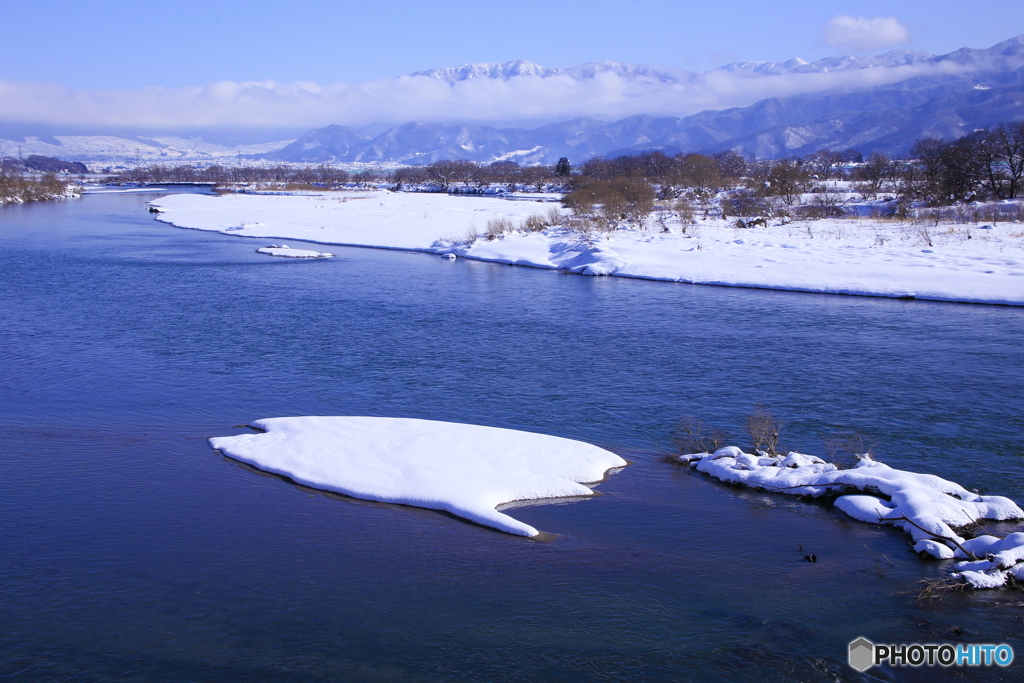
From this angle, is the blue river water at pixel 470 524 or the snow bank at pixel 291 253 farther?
the snow bank at pixel 291 253

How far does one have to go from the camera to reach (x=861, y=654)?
6.68m

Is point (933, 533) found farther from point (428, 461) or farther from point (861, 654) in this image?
point (428, 461)

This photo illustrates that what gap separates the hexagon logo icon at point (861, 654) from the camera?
6.56m

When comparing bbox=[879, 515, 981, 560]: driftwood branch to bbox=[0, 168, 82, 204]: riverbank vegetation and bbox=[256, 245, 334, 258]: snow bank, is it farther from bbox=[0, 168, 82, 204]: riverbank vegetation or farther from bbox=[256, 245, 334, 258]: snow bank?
bbox=[0, 168, 82, 204]: riverbank vegetation

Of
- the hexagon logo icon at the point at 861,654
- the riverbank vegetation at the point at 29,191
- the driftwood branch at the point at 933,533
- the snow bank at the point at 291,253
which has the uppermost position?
the riverbank vegetation at the point at 29,191

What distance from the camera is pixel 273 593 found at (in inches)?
302

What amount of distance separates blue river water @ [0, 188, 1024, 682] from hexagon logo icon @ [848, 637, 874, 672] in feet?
0.39

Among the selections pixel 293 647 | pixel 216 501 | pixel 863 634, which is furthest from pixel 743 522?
pixel 216 501

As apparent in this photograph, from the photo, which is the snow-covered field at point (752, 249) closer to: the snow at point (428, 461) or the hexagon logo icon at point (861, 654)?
the snow at point (428, 461)

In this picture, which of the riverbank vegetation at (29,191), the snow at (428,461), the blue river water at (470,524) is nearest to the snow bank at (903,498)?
the blue river water at (470,524)

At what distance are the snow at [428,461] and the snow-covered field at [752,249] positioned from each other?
18199 millimetres

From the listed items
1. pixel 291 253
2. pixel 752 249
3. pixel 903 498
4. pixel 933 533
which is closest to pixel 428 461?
pixel 903 498

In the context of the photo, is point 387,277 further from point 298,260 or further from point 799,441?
point 799,441

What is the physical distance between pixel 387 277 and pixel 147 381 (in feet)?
49.1
